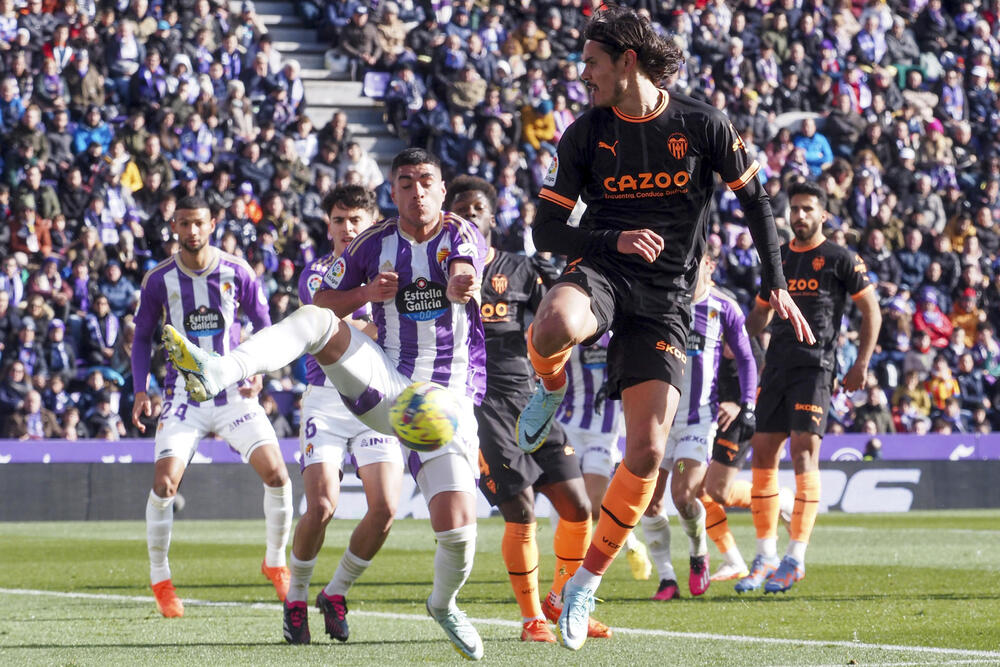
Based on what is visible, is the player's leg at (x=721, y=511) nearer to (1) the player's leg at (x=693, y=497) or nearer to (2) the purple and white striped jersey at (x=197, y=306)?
(1) the player's leg at (x=693, y=497)

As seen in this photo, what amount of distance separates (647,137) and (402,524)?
12.2 m

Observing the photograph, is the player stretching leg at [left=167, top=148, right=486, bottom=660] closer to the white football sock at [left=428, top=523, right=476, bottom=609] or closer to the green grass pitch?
the white football sock at [left=428, top=523, right=476, bottom=609]

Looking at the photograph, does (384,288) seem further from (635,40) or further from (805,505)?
(805,505)

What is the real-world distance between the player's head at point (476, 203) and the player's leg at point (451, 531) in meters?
2.09

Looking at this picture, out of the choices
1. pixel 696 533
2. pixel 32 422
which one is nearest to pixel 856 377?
pixel 696 533

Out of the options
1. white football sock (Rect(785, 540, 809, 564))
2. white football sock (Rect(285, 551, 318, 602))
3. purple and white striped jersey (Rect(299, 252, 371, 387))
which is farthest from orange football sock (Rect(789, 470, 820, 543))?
white football sock (Rect(285, 551, 318, 602))

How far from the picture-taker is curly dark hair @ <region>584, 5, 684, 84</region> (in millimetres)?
6125

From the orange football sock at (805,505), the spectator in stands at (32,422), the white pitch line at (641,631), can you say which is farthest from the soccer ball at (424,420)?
the spectator in stands at (32,422)

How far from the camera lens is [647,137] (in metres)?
6.19

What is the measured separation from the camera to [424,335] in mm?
7004

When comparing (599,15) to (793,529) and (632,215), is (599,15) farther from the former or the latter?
(793,529)

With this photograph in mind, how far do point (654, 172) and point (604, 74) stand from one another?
457 mm

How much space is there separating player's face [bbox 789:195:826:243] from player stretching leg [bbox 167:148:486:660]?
3835mm

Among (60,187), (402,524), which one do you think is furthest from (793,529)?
(60,187)
